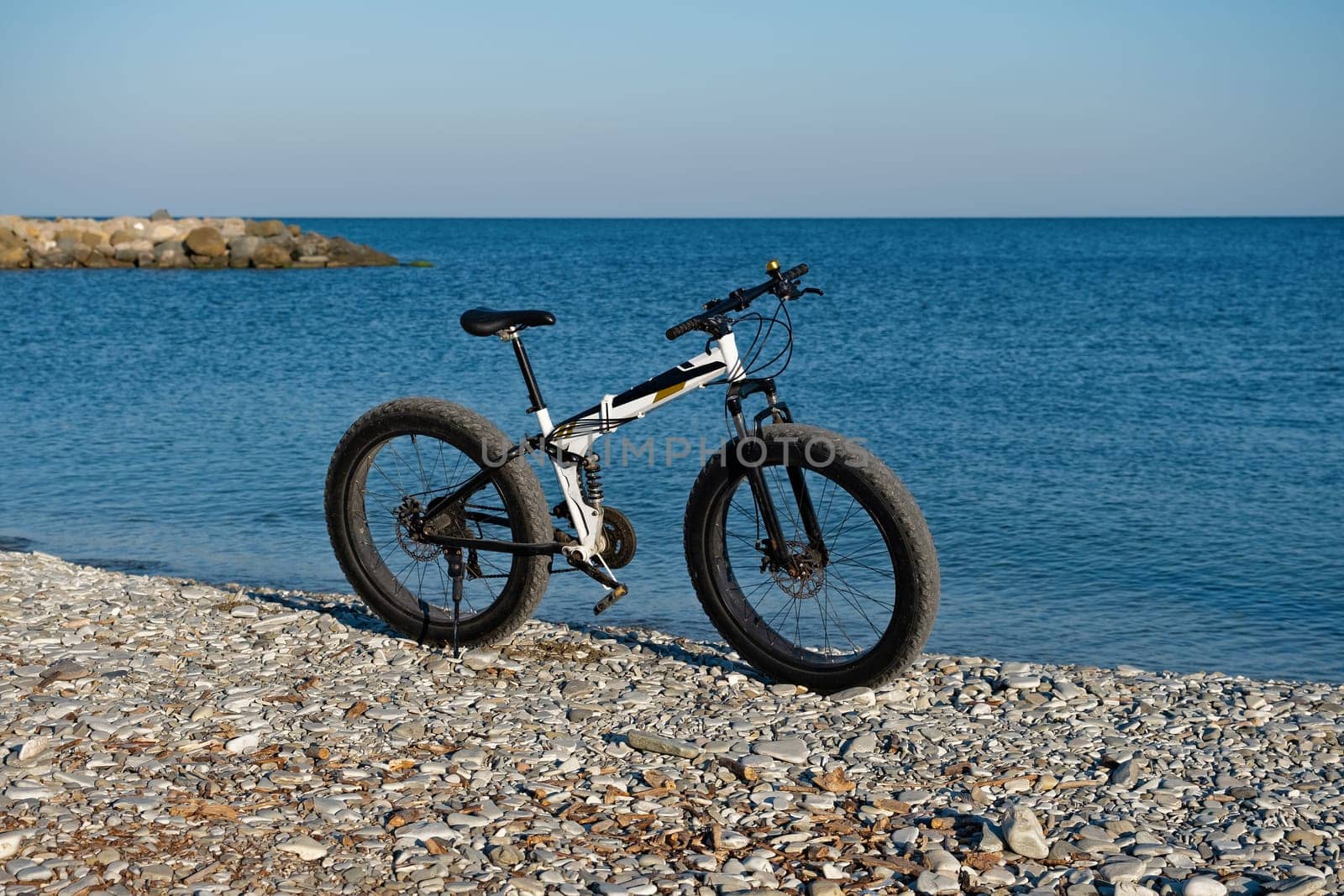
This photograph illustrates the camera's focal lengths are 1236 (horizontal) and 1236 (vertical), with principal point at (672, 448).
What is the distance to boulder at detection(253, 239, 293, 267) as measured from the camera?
60406 mm

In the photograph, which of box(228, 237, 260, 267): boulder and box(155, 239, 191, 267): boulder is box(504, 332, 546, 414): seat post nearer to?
box(155, 239, 191, 267): boulder

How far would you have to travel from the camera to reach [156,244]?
194ft

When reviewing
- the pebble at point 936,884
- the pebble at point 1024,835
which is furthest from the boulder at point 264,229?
the pebble at point 936,884

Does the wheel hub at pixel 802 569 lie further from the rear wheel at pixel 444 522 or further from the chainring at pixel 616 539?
the rear wheel at pixel 444 522

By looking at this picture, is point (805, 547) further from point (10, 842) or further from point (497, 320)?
point (10, 842)

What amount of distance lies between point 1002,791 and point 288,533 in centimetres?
809

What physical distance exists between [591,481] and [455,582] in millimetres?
826

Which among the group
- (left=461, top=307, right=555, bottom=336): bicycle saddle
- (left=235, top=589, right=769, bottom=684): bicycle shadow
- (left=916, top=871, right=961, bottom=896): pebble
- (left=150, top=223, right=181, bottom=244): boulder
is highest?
(left=150, top=223, right=181, bottom=244): boulder

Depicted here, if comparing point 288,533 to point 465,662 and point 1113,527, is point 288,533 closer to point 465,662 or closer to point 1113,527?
point 465,662

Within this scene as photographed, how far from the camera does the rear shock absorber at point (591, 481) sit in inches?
219

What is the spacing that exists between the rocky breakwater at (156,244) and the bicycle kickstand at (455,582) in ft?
186

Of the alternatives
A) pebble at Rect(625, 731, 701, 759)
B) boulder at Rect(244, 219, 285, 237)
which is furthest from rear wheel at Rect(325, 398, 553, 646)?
boulder at Rect(244, 219, 285, 237)

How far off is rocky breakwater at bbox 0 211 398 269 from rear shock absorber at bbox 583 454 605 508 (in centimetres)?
5723

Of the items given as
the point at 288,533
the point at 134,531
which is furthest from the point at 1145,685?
the point at 134,531
